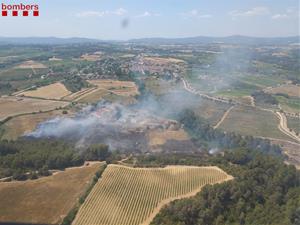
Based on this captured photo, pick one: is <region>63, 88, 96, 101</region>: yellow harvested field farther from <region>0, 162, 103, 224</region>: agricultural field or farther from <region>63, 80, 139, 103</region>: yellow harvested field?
<region>0, 162, 103, 224</region>: agricultural field

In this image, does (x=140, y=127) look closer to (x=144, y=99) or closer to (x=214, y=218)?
(x=144, y=99)

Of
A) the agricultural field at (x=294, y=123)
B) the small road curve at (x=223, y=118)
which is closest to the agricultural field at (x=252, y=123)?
the small road curve at (x=223, y=118)

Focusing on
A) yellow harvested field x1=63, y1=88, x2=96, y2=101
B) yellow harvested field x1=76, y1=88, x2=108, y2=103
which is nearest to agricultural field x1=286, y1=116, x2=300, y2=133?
yellow harvested field x1=76, y1=88, x2=108, y2=103

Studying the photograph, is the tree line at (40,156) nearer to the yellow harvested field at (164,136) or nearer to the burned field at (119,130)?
the burned field at (119,130)

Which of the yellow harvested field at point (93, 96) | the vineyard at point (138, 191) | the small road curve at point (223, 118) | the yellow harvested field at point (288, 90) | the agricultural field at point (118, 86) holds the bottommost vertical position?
the small road curve at point (223, 118)

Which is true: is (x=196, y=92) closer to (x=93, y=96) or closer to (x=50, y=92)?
(x=93, y=96)

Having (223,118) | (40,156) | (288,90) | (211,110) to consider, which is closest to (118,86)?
(211,110)

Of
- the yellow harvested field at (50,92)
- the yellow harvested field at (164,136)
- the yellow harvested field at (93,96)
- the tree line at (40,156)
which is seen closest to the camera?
the tree line at (40,156)
